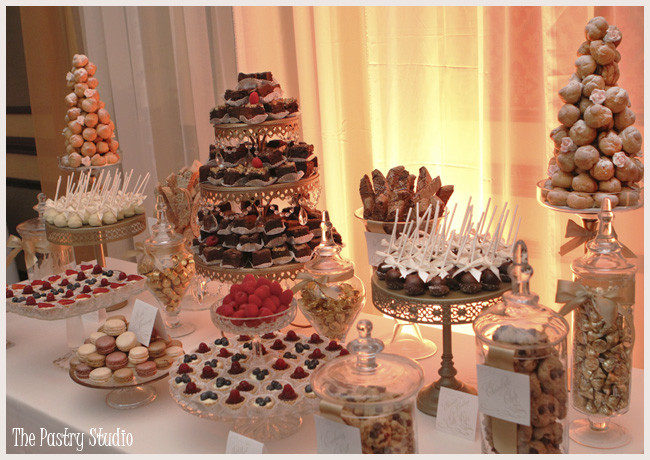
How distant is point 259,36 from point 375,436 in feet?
7.76

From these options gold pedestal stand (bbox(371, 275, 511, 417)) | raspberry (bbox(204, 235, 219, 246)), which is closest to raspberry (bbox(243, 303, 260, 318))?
gold pedestal stand (bbox(371, 275, 511, 417))

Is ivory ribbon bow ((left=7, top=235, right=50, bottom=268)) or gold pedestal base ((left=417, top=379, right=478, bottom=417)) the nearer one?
gold pedestal base ((left=417, top=379, right=478, bottom=417))

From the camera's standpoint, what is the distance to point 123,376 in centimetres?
175

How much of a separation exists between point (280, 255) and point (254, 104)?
467mm

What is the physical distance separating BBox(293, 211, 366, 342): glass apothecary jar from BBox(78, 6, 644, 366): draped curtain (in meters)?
0.93

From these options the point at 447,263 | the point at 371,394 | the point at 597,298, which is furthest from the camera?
the point at 447,263

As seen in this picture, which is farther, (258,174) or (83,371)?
(258,174)

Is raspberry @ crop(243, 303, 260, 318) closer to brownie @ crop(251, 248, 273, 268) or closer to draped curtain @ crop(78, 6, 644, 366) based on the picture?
brownie @ crop(251, 248, 273, 268)

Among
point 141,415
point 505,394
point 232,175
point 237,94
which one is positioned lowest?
point 141,415

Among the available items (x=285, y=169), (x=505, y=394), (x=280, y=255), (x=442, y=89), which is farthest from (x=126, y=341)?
(x=442, y=89)

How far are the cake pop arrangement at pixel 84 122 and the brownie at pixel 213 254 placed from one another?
0.86m

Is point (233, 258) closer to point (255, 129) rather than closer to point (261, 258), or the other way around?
point (261, 258)

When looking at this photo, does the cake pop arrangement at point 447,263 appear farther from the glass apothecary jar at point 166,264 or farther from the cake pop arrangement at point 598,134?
the glass apothecary jar at point 166,264

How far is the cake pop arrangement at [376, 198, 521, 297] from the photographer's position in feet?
5.01
